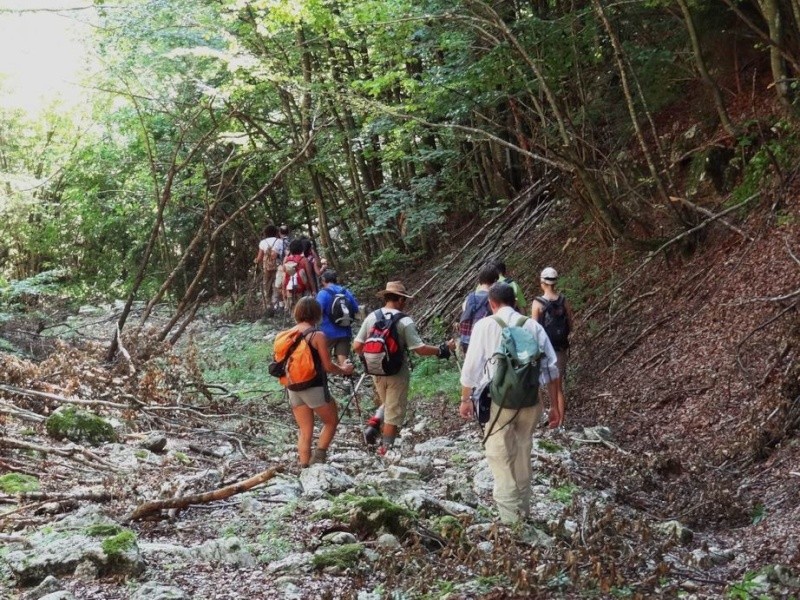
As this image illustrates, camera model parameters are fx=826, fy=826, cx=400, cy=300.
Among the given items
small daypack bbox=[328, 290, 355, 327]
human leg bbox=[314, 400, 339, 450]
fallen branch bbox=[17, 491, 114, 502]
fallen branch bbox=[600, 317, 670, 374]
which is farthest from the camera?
fallen branch bbox=[600, 317, 670, 374]

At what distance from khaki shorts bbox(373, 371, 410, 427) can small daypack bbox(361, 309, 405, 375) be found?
0.68 feet

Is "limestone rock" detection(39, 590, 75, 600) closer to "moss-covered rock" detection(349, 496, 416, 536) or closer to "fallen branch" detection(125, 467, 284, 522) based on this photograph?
"fallen branch" detection(125, 467, 284, 522)

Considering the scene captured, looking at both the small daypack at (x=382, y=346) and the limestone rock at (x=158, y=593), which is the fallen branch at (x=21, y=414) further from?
the limestone rock at (x=158, y=593)

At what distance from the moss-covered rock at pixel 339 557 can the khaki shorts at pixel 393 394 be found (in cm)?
342

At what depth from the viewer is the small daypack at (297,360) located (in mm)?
7324

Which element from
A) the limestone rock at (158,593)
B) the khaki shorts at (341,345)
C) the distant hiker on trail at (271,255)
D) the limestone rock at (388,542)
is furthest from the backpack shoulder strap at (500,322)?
→ the distant hiker on trail at (271,255)

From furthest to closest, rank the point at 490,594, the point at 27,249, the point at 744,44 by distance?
the point at 27,249 < the point at 744,44 < the point at 490,594

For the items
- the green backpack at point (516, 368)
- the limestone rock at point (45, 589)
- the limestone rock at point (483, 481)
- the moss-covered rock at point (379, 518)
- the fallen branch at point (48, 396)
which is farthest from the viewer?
the fallen branch at point (48, 396)

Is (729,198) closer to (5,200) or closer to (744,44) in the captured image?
(744,44)

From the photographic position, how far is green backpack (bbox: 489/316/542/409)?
5.81 meters

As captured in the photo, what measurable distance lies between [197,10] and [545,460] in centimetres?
1212

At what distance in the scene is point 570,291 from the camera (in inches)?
512

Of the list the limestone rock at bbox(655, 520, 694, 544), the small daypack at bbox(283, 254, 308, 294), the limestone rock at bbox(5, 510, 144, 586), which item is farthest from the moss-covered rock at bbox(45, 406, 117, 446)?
the limestone rock at bbox(655, 520, 694, 544)

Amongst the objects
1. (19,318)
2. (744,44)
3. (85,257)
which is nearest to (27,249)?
(85,257)
